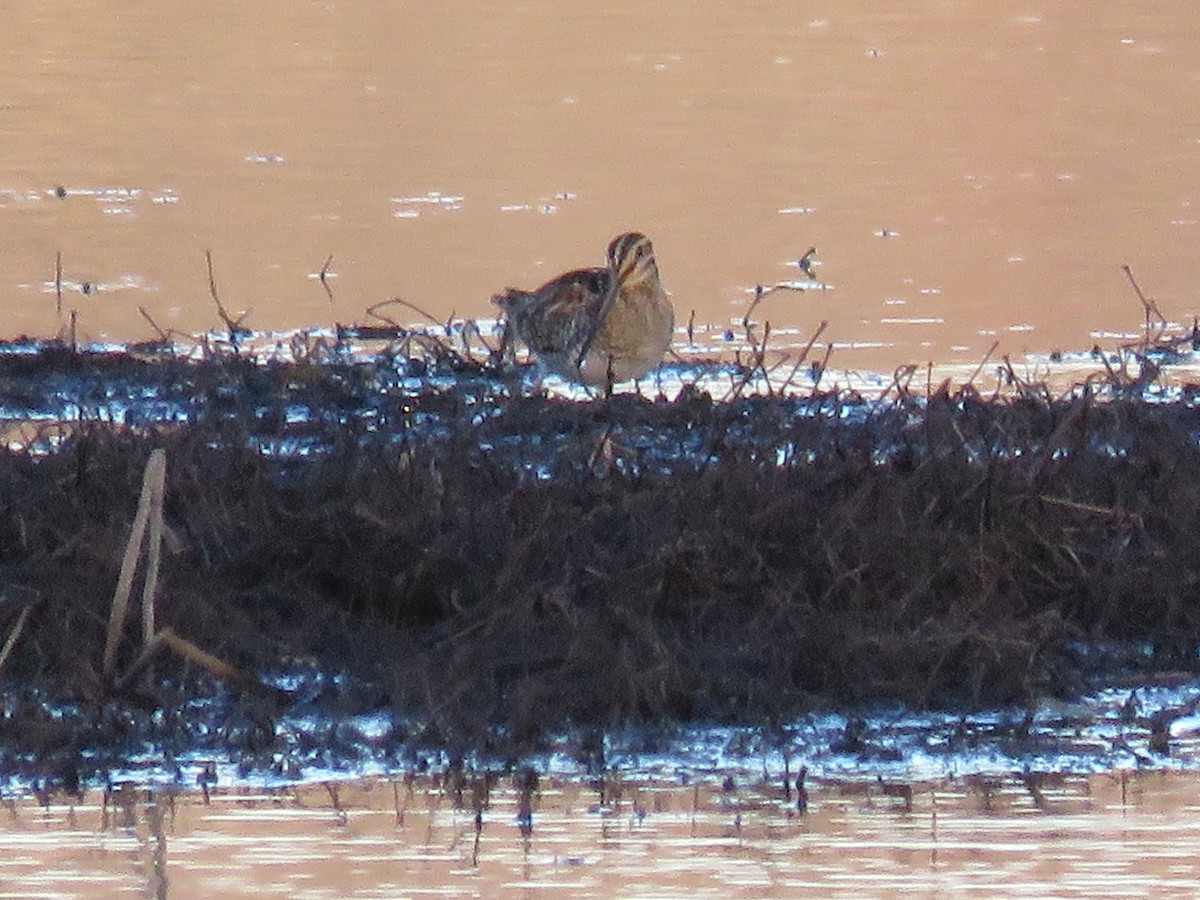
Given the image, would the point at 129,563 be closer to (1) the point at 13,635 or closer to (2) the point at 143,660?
(2) the point at 143,660

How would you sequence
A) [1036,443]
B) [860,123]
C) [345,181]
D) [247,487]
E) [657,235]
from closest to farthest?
[247,487] < [1036,443] < [657,235] < [345,181] < [860,123]

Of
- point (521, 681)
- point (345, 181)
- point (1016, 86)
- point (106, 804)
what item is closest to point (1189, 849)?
point (521, 681)

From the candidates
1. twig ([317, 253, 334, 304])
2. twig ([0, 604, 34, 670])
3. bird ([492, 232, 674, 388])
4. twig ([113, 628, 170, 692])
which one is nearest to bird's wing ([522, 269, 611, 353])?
bird ([492, 232, 674, 388])

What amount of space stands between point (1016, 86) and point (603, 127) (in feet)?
10.8

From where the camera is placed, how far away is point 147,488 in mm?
5719

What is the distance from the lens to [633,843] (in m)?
5.07

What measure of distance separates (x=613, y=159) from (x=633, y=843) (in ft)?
36.7

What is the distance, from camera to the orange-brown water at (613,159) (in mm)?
12016

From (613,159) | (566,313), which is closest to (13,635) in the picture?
(566,313)

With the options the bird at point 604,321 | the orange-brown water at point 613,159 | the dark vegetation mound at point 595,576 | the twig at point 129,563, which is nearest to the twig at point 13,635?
the dark vegetation mound at point 595,576

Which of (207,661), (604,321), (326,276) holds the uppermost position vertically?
(326,276)

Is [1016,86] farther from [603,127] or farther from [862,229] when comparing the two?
[862,229]

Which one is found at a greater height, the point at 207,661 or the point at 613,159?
the point at 613,159

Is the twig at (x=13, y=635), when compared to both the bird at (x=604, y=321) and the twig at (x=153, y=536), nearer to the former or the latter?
the twig at (x=153, y=536)
